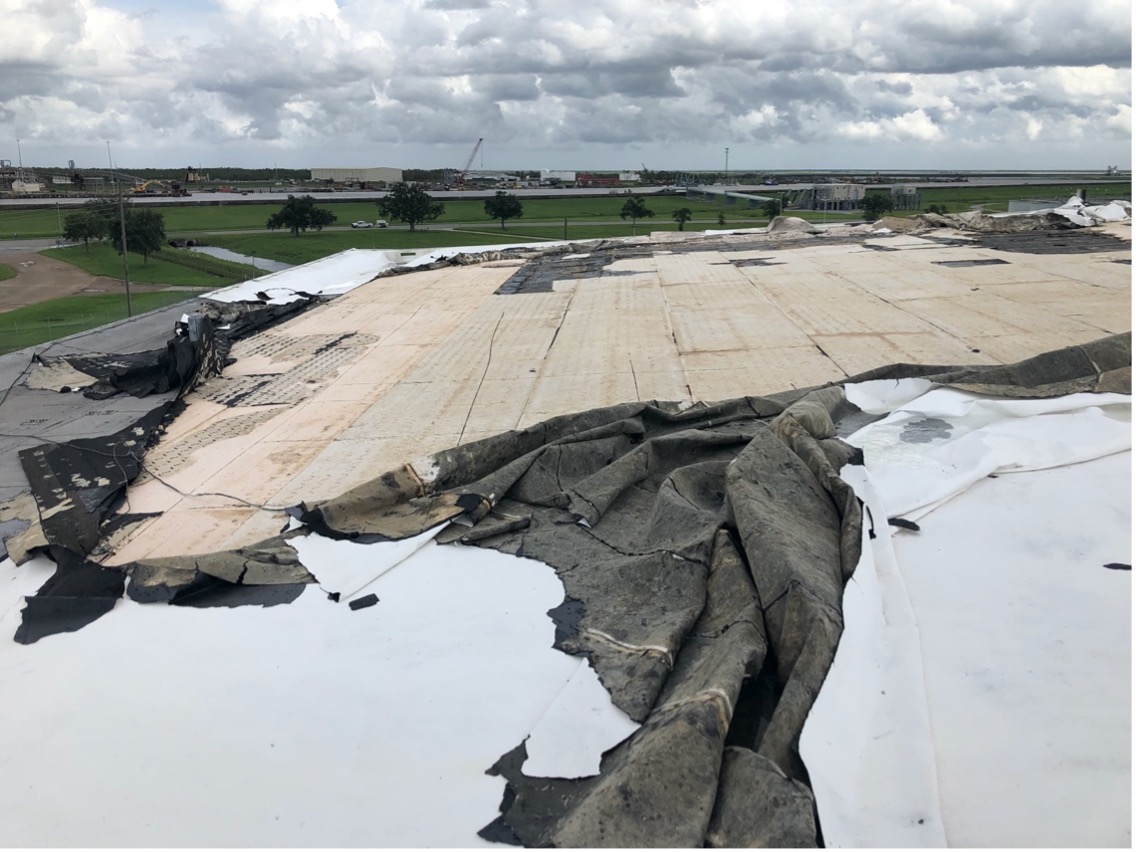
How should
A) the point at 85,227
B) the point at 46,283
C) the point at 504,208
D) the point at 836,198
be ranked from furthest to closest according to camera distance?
the point at 836,198 → the point at 504,208 → the point at 85,227 → the point at 46,283

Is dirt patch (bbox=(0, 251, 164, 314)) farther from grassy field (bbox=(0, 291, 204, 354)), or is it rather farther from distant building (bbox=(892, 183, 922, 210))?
distant building (bbox=(892, 183, 922, 210))

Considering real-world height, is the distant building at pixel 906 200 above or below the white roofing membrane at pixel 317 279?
above

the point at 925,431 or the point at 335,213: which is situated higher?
the point at 335,213

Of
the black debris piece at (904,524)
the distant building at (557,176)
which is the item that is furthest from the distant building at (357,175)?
the black debris piece at (904,524)

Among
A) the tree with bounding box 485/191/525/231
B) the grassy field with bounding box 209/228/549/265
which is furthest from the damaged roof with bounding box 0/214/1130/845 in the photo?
the tree with bounding box 485/191/525/231

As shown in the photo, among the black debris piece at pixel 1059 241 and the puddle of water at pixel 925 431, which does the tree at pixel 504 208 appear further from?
the puddle of water at pixel 925 431

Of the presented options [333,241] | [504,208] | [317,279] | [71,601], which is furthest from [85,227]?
[71,601]

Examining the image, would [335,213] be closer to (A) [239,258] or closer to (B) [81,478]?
(A) [239,258]
